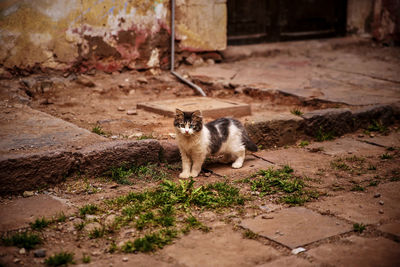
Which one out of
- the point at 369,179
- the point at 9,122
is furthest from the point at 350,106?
the point at 9,122

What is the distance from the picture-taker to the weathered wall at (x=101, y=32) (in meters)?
5.86

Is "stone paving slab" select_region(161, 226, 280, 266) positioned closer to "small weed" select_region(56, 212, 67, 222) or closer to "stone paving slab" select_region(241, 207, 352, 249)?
"stone paving slab" select_region(241, 207, 352, 249)

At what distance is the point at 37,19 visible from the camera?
19.4ft

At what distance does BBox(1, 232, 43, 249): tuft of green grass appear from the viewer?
2842 mm

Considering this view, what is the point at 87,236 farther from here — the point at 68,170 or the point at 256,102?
the point at 256,102

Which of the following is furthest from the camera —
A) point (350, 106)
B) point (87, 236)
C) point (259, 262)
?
point (350, 106)

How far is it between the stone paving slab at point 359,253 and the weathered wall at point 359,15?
23.5 feet

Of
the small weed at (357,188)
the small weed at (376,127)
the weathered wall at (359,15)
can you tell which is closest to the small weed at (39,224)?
the small weed at (357,188)

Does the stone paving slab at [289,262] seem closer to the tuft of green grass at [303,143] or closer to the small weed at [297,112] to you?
the tuft of green grass at [303,143]

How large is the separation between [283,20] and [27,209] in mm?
6421

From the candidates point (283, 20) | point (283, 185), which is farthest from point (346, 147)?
point (283, 20)

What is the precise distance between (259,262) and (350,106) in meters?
3.42

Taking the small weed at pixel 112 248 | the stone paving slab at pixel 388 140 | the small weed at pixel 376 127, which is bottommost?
the small weed at pixel 112 248

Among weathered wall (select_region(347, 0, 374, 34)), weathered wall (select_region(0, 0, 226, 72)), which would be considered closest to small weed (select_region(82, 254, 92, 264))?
weathered wall (select_region(0, 0, 226, 72))
